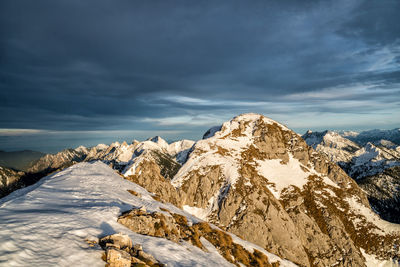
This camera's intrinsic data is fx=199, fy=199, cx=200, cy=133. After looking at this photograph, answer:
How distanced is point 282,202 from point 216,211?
118 ft

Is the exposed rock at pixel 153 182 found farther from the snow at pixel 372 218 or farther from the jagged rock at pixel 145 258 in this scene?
the snow at pixel 372 218

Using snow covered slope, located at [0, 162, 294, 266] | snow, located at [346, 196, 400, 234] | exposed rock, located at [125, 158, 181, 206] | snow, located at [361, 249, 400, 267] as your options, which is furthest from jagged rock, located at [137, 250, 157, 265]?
snow, located at [346, 196, 400, 234]

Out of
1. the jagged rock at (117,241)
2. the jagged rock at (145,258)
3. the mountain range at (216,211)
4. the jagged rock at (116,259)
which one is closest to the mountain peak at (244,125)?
the mountain range at (216,211)

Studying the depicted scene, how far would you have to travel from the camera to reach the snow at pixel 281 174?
10855 cm

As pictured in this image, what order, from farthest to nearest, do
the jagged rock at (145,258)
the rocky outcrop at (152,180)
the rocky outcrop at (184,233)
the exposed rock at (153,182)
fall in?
the rocky outcrop at (152,180) < the exposed rock at (153,182) < the rocky outcrop at (184,233) < the jagged rock at (145,258)

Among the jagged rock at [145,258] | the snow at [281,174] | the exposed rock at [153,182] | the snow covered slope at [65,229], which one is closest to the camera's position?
the snow covered slope at [65,229]

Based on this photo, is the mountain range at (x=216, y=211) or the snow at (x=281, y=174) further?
the snow at (x=281, y=174)

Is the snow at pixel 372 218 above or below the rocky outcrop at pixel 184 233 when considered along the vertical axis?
below

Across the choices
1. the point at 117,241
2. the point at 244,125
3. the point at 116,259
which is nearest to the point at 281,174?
the point at 244,125

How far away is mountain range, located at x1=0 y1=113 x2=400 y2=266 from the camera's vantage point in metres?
17.1

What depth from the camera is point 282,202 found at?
329 ft

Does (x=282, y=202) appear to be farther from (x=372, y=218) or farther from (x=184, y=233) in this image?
(x=184, y=233)

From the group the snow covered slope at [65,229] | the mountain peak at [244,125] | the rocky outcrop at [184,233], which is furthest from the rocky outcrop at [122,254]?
the mountain peak at [244,125]

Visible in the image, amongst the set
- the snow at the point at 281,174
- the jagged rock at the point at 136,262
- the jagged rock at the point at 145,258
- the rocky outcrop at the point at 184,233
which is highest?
the jagged rock at the point at 136,262
